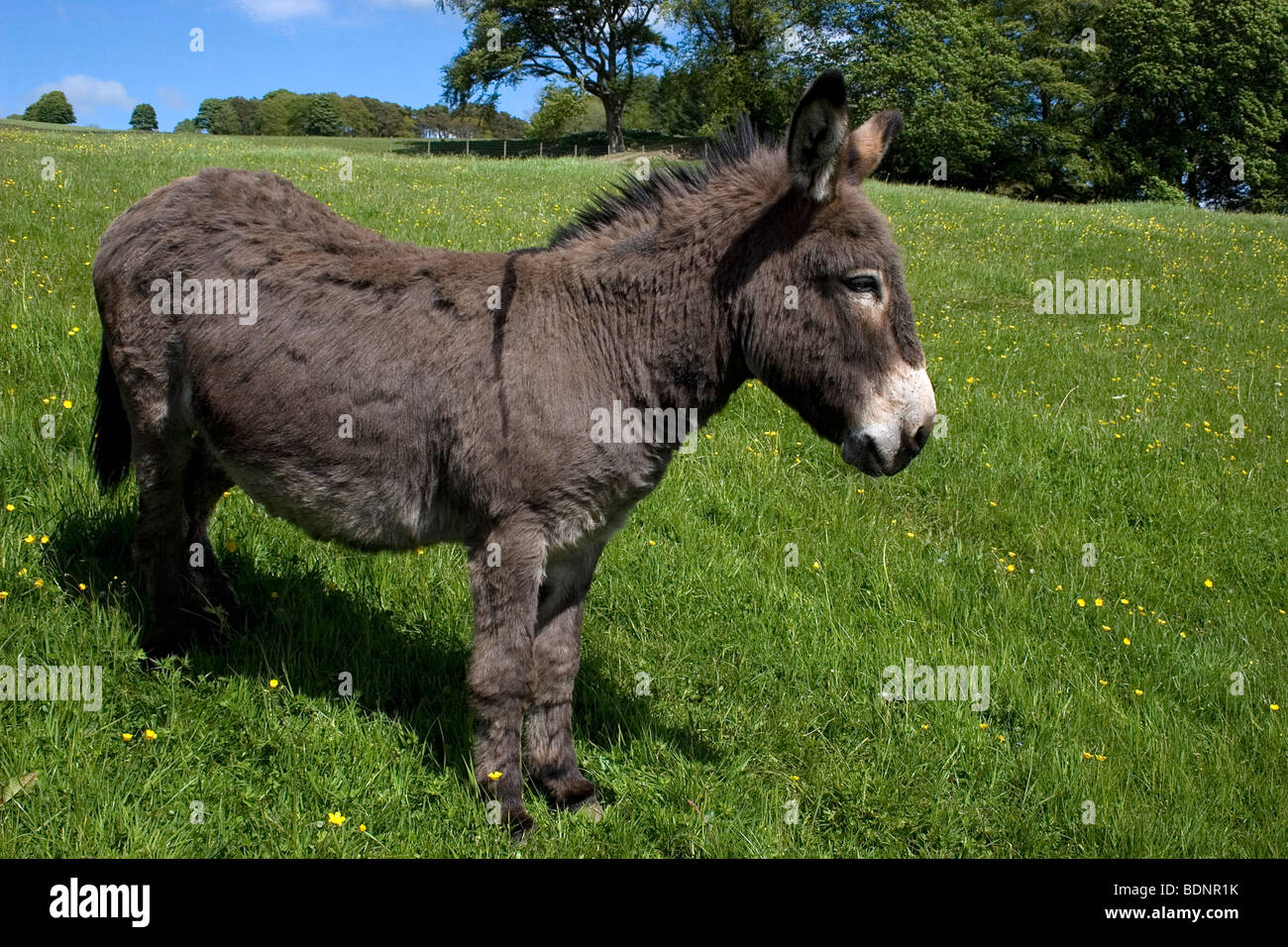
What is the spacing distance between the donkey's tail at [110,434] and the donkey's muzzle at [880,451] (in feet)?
11.3

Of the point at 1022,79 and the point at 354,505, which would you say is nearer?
the point at 354,505

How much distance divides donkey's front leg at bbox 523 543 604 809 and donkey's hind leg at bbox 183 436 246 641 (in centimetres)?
179

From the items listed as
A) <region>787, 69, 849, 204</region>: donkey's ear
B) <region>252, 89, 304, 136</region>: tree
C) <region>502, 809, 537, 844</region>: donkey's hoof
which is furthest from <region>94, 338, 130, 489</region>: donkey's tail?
<region>252, 89, 304, 136</region>: tree

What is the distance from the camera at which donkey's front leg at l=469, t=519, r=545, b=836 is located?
9.96ft

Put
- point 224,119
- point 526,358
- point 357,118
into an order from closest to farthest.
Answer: point 526,358
point 224,119
point 357,118

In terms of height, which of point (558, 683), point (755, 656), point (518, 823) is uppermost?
point (558, 683)

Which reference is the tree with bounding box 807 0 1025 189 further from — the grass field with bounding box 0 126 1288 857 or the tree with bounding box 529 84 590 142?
the grass field with bounding box 0 126 1288 857

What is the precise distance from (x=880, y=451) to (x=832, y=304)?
1.76 feet

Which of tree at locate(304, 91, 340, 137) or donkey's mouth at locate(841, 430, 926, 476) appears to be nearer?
donkey's mouth at locate(841, 430, 926, 476)

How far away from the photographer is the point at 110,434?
4.24 metres

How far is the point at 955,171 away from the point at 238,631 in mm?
41423

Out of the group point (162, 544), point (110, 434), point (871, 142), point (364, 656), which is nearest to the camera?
point (871, 142)

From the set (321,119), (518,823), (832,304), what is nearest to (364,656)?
(518,823)

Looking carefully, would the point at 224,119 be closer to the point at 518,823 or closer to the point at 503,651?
the point at 503,651
